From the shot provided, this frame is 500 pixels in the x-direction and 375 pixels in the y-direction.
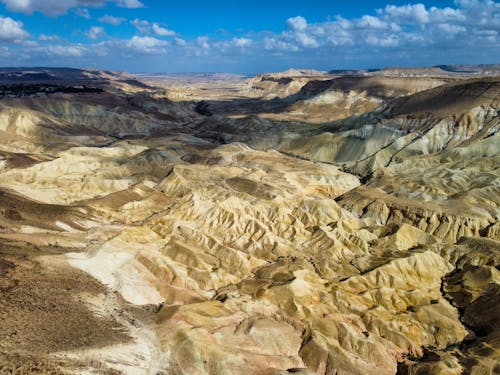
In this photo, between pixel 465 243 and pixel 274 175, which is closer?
pixel 465 243

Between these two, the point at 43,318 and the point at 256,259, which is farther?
the point at 256,259

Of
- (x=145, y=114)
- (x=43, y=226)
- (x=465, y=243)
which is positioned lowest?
(x=465, y=243)

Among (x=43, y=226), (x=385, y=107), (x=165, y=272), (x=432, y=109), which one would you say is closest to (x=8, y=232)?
(x=43, y=226)

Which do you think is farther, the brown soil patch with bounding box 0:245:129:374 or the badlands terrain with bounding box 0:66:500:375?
the badlands terrain with bounding box 0:66:500:375

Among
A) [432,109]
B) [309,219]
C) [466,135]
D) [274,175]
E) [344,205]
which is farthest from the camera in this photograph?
[432,109]

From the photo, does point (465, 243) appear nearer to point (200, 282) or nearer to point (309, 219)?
point (309, 219)

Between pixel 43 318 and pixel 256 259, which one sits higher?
pixel 43 318

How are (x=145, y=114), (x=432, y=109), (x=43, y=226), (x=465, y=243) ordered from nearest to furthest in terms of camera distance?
(x=43, y=226), (x=465, y=243), (x=432, y=109), (x=145, y=114)

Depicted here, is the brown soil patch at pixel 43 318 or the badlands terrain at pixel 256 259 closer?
the brown soil patch at pixel 43 318
